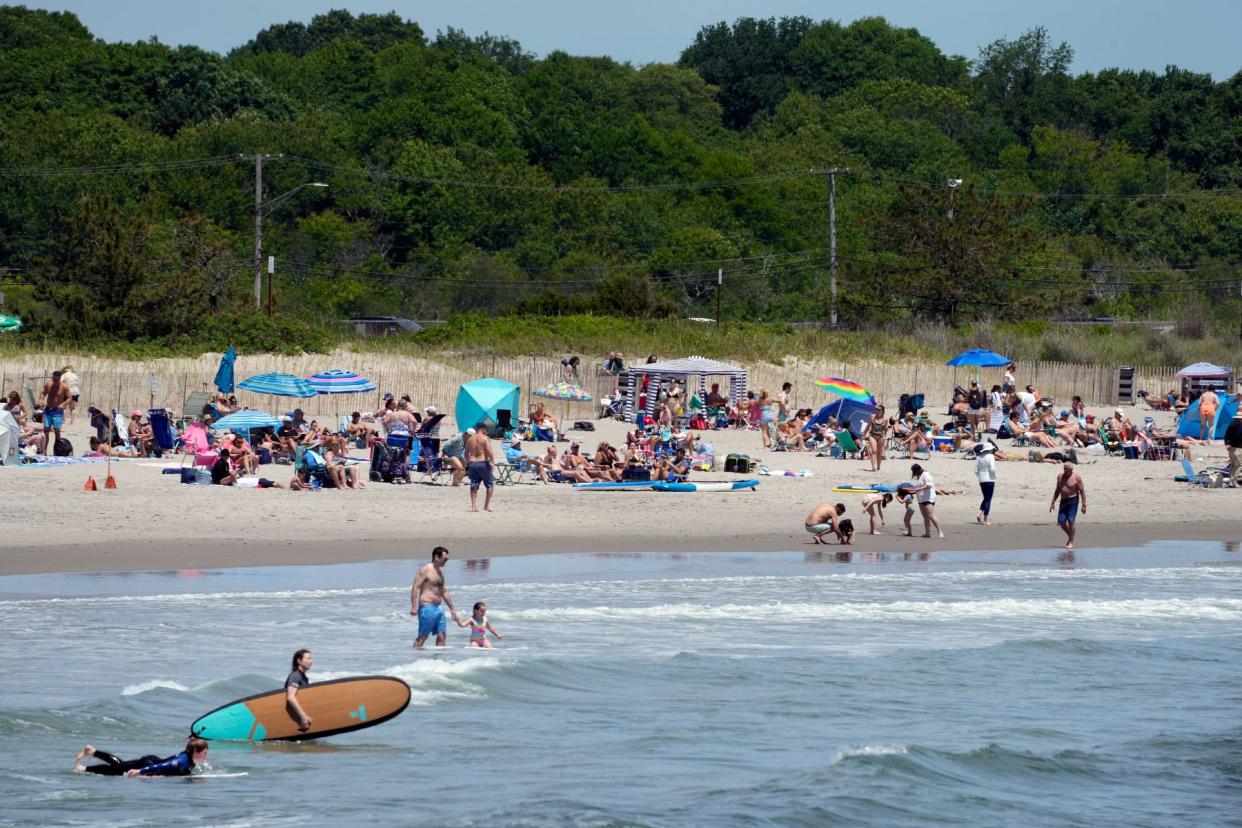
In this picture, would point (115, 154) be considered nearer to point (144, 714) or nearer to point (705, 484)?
point (705, 484)

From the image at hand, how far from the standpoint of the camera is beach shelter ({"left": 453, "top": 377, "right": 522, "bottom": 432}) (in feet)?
98.8

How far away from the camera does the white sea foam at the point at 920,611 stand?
17.8 metres

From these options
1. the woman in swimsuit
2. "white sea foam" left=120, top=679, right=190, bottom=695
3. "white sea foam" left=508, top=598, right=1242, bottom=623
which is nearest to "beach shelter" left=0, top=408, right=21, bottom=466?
"white sea foam" left=508, top=598, right=1242, bottom=623

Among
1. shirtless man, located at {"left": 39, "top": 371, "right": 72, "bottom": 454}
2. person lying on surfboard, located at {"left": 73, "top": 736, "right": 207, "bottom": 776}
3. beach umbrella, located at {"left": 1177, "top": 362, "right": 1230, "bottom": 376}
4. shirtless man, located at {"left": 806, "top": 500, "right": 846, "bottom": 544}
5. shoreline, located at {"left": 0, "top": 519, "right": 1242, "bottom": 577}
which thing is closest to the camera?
person lying on surfboard, located at {"left": 73, "top": 736, "right": 207, "bottom": 776}

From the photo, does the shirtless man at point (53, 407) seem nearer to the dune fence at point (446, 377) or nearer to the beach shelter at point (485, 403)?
the dune fence at point (446, 377)

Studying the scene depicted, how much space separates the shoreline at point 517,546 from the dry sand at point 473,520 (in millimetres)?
28

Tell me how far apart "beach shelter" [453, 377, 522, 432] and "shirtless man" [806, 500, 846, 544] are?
955 cm

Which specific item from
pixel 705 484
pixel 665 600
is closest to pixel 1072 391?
pixel 705 484

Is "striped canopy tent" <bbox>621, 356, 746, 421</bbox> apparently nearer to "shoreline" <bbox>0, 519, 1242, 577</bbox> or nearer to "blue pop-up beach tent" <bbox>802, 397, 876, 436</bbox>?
"blue pop-up beach tent" <bbox>802, 397, 876, 436</bbox>

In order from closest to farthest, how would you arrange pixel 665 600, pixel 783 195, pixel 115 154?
pixel 665 600, pixel 115 154, pixel 783 195

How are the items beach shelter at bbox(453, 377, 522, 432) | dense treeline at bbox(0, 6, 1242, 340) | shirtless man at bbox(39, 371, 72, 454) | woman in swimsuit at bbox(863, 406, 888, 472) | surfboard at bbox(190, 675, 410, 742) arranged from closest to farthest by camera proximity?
surfboard at bbox(190, 675, 410, 742) → shirtless man at bbox(39, 371, 72, 454) → woman in swimsuit at bbox(863, 406, 888, 472) → beach shelter at bbox(453, 377, 522, 432) → dense treeline at bbox(0, 6, 1242, 340)

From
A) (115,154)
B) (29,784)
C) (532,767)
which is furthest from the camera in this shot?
(115,154)

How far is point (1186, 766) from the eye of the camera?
44.3ft

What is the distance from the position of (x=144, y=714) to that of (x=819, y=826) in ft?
17.5
